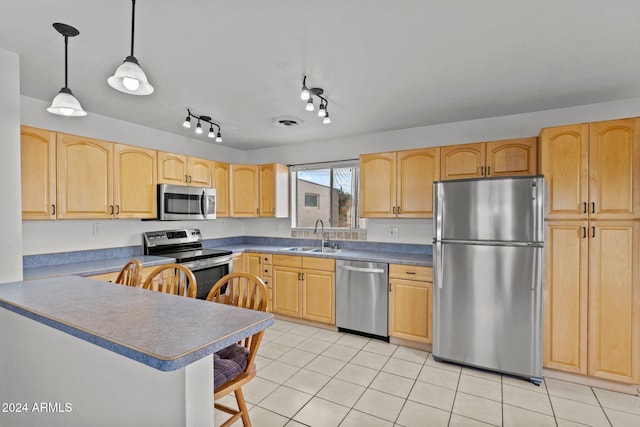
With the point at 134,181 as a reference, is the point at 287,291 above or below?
below

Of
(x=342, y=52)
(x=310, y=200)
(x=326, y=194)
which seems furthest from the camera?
(x=310, y=200)

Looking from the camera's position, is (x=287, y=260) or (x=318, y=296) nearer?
(x=318, y=296)

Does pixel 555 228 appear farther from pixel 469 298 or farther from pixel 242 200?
pixel 242 200

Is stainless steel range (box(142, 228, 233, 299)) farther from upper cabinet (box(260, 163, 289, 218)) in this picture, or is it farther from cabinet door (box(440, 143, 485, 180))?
cabinet door (box(440, 143, 485, 180))

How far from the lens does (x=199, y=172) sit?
4047 mm

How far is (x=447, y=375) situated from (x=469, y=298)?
2.22ft

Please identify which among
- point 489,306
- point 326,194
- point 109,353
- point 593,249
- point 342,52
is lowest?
point 489,306

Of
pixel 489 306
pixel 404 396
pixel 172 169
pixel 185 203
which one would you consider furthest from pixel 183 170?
pixel 489 306

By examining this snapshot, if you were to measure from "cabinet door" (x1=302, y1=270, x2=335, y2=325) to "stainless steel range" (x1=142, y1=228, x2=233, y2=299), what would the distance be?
1029 mm

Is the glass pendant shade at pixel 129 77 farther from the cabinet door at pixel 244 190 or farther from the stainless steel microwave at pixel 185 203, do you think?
the cabinet door at pixel 244 190

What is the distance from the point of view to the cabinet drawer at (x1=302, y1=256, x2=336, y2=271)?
3.70 m

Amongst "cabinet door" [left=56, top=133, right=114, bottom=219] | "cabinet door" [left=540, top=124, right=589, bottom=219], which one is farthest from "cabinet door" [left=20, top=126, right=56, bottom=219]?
"cabinet door" [left=540, top=124, right=589, bottom=219]

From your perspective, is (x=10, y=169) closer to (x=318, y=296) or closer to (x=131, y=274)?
(x=131, y=274)

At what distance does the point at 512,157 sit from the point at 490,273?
120 cm
